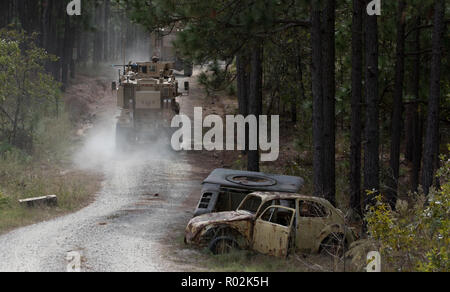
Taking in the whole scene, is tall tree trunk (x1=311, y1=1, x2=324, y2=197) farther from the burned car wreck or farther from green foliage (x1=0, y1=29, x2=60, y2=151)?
green foliage (x1=0, y1=29, x2=60, y2=151)

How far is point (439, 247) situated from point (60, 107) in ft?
102

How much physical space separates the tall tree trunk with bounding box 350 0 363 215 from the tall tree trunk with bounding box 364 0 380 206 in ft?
4.01

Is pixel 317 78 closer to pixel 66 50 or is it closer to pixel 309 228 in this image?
pixel 309 228

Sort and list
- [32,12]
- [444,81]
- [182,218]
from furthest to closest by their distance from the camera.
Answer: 1. [32,12]
2. [444,81]
3. [182,218]

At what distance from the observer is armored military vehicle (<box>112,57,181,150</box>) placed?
27078mm

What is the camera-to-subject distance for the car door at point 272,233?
12547 millimetres

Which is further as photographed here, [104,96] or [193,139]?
[104,96]

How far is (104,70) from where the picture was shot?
65.1 meters

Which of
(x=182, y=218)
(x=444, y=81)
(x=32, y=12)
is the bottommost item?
(x=182, y=218)

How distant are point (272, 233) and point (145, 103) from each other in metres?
15.4

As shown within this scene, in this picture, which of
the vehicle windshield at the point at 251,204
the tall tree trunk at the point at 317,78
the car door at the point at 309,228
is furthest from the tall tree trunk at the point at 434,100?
the vehicle windshield at the point at 251,204
